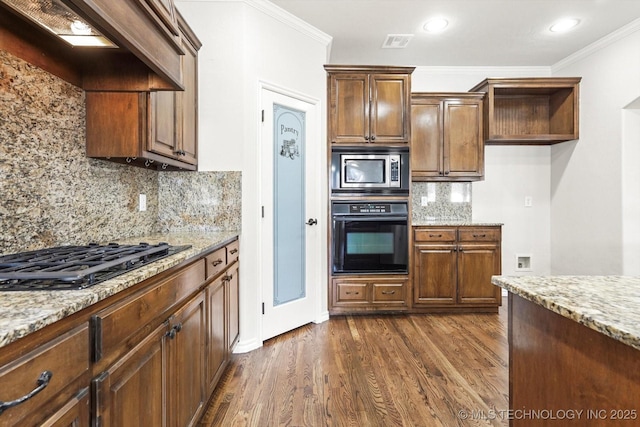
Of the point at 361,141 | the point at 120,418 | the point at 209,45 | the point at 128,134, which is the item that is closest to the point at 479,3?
the point at 361,141

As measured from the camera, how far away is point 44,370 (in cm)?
64

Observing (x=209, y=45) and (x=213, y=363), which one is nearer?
(x=213, y=363)

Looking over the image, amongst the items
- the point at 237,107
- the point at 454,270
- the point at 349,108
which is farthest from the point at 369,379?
the point at 349,108

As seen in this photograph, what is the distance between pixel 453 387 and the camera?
6.48 ft

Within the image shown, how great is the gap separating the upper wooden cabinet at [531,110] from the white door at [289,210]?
2.09m

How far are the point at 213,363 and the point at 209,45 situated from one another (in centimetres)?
226

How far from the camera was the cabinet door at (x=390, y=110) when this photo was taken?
127 inches

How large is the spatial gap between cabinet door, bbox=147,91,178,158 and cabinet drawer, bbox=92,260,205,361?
2.64 feet

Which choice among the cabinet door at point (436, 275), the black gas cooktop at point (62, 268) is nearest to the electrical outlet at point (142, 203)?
the black gas cooktop at point (62, 268)

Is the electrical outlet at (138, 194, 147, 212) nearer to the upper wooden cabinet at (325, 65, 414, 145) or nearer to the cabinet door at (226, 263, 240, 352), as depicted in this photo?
the cabinet door at (226, 263, 240, 352)

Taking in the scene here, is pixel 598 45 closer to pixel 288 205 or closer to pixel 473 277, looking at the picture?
pixel 473 277

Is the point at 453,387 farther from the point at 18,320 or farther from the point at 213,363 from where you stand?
the point at 18,320

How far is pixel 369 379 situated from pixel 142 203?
1.95 metres

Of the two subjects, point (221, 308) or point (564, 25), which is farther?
point (564, 25)
